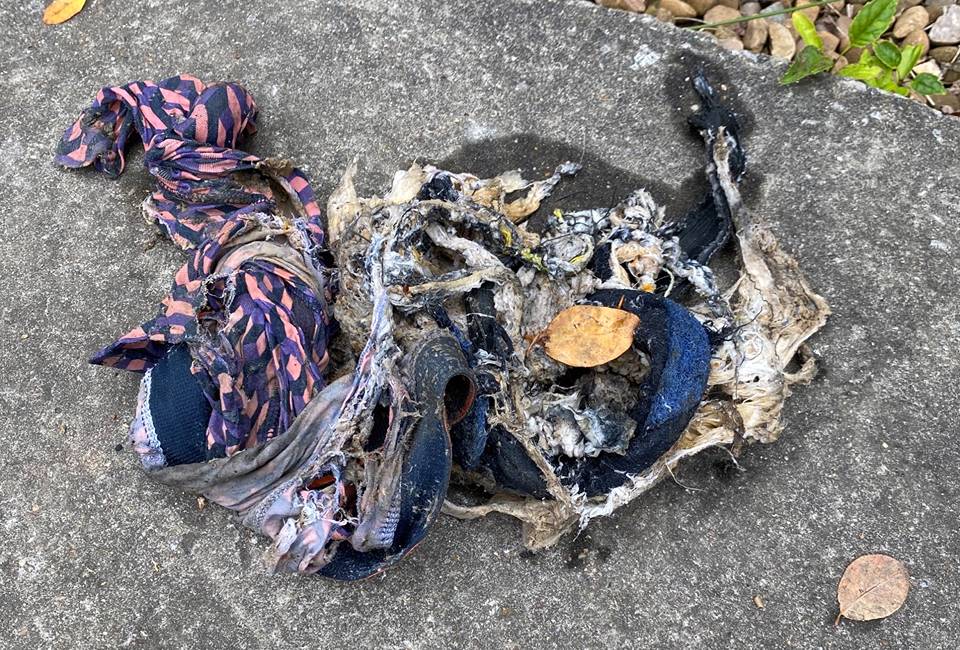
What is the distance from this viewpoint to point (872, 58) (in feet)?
8.30

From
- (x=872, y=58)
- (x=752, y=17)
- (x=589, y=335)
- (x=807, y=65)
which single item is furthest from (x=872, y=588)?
(x=752, y=17)

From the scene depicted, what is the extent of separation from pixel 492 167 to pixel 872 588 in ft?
5.28

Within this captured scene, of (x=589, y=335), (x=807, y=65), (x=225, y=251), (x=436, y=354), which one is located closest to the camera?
(x=436, y=354)

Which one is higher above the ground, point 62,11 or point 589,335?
point 62,11

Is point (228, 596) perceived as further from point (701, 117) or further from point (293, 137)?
point (701, 117)

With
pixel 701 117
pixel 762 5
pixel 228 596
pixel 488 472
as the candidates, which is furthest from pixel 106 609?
pixel 762 5

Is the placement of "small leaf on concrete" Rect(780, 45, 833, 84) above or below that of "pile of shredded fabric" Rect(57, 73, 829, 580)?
above

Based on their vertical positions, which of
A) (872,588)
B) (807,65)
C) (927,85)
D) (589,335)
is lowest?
(872,588)

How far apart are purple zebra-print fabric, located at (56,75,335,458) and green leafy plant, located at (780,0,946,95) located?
1605 mm

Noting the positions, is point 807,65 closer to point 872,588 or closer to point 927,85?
point 927,85

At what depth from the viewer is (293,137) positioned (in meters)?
2.42

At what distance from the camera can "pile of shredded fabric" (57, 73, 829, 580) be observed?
1.78 meters

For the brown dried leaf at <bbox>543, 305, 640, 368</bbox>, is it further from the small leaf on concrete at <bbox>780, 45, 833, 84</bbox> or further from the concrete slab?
the small leaf on concrete at <bbox>780, 45, 833, 84</bbox>

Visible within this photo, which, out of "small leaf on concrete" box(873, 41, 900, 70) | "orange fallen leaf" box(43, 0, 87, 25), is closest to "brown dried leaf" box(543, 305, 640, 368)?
"small leaf on concrete" box(873, 41, 900, 70)
